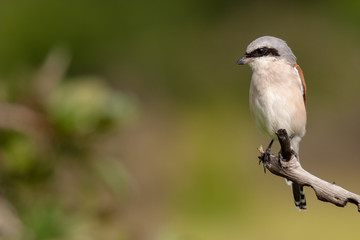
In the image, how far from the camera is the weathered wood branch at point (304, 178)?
1673mm

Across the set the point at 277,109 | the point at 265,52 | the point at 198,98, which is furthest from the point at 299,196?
the point at 198,98

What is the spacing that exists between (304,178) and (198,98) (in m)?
5.03

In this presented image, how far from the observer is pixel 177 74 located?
273 inches

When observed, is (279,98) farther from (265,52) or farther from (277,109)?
(265,52)

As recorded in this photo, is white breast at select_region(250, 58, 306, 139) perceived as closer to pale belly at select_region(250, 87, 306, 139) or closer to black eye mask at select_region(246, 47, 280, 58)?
pale belly at select_region(250, 87, 306, 139)

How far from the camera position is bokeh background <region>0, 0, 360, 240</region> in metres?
5.73

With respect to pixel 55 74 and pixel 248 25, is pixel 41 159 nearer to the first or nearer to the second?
pixel 55 74

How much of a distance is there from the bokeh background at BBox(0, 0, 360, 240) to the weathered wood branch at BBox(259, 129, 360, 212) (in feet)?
6.54

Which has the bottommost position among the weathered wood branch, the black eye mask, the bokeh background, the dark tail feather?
the weathered wood branch

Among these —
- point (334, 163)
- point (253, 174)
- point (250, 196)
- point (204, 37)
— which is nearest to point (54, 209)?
point (250, 196)

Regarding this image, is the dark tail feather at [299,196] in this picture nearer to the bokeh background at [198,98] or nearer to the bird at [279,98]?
the bird at [279,98]

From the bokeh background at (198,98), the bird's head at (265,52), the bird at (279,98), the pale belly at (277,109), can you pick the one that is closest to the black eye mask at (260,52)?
the bird's head at (265,52)

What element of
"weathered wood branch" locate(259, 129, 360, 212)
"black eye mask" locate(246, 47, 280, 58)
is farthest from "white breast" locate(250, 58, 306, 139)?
"weathered wood branch" locate(259, 129, 360, 212)

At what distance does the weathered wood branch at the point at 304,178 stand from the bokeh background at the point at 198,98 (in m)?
1.99
